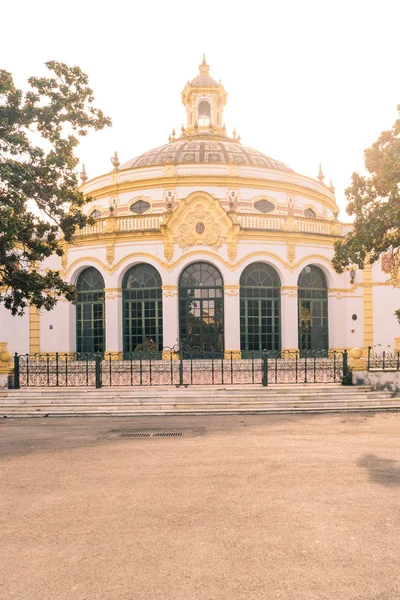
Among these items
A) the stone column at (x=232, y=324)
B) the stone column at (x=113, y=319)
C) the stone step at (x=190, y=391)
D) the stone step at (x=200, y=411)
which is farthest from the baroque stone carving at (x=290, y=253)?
the stone step at (x=200, y=411)

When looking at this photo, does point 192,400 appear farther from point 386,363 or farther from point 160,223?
point 160,223

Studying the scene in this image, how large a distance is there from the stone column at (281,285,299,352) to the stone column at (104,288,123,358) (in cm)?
935

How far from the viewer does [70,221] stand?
17.4 metres

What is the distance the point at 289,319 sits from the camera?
2727 cm

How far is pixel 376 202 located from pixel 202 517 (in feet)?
47.5

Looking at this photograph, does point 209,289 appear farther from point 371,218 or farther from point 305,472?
point 305,472

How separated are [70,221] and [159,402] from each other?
7.30m

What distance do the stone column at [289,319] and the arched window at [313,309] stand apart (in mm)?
974

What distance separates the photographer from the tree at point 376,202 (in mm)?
16391

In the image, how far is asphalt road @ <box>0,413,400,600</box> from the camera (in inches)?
183

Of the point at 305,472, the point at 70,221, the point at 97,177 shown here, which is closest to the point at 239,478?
the point at 305,472

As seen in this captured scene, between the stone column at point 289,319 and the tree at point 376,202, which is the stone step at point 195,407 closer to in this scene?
the tree at point 376,202

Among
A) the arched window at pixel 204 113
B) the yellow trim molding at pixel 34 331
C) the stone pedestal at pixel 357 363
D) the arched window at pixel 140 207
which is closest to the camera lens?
the stone pedestal at pixel 357 363

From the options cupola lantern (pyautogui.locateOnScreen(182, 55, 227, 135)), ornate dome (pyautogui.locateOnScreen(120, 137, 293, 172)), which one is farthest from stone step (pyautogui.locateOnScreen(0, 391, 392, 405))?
cupola lantern (pyautogui.locateOnScreen(182, 55, 227, 135))
